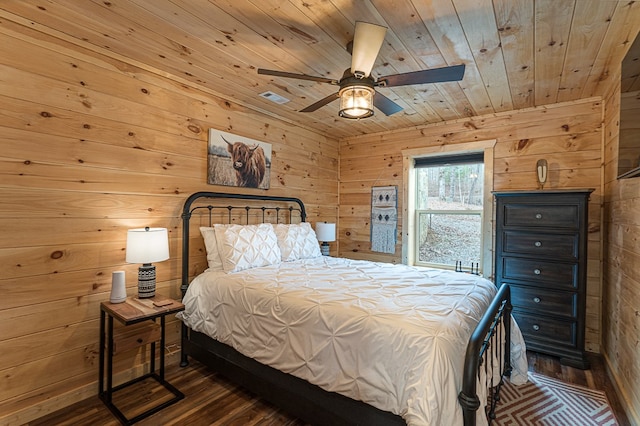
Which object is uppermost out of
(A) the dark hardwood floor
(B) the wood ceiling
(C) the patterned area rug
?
(B) the wood ceiling

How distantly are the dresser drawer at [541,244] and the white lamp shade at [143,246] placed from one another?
10.5ft

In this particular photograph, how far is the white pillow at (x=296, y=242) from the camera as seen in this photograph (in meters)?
3.24

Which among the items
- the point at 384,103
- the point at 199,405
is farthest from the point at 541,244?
the point at 199,405

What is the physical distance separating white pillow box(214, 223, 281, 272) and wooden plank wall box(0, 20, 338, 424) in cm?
47

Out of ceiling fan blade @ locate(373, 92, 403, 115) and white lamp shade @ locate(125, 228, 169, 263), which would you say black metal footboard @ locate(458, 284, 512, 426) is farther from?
→ white lamp shade @ locate(125, 228, 169, 263)

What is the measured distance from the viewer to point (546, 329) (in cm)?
293

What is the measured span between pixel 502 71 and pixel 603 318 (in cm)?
251

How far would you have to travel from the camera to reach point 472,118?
372 centimetres

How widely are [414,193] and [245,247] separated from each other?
255 cm

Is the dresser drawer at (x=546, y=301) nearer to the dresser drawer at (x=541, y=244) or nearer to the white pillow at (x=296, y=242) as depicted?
the dresser drawer at (x=541, y=244)

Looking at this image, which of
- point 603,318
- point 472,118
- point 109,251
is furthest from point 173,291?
point 603,318

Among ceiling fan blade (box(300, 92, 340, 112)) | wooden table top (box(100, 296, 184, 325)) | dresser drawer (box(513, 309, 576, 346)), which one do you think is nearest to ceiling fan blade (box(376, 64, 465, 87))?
ceiling fan blade (box(300, 92, 340, 112))

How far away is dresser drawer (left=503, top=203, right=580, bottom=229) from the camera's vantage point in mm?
2832

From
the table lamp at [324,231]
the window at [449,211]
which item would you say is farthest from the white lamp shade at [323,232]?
the window at [449,211]
